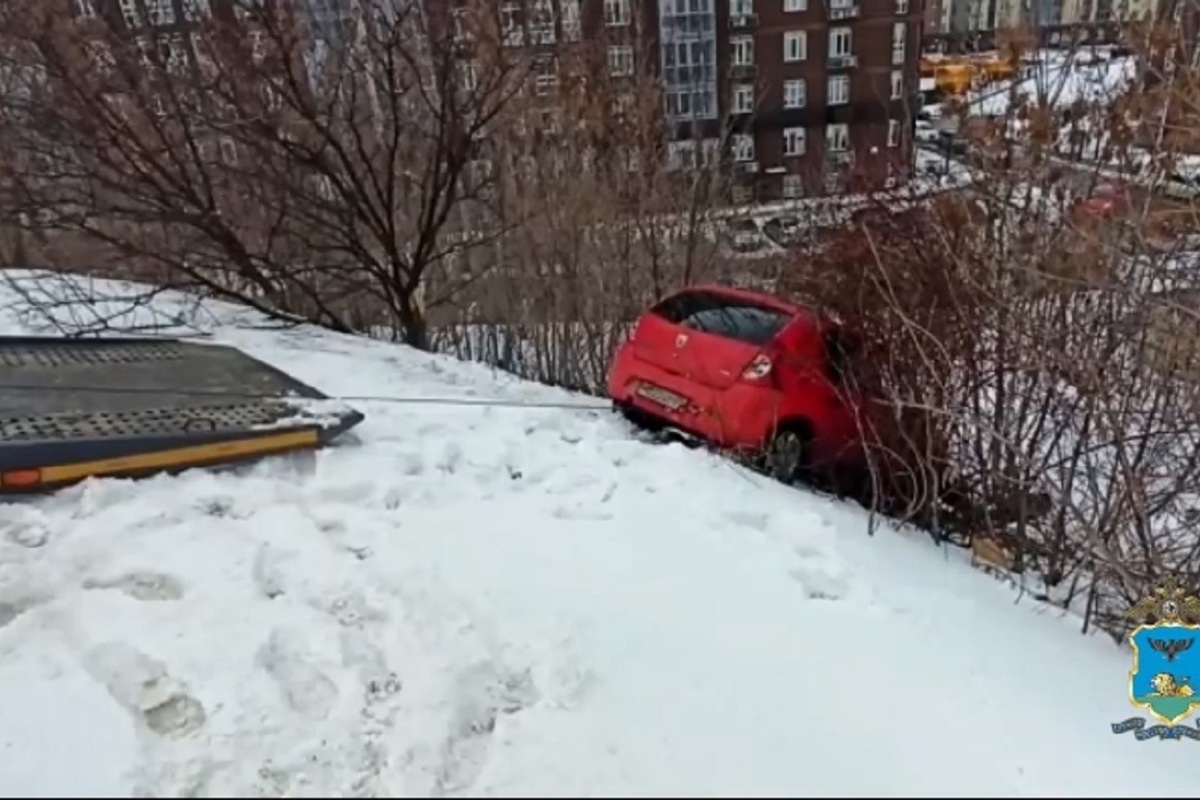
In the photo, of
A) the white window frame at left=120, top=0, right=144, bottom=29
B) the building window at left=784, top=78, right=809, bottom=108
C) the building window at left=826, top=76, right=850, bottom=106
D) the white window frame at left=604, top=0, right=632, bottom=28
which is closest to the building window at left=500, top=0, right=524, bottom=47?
the white window frame at left=120, top=0, right=144, bottom=29

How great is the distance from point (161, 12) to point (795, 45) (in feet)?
60.6

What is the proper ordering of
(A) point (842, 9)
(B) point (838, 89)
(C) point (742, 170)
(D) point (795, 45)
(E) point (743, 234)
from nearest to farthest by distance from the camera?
(E) point (743, 234)
(C) point (742, 170)
(A) point (842, 9)
(B) point (838, 89)
(D) point (795, 45)

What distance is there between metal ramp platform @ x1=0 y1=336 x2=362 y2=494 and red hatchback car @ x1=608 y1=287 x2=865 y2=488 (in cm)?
187

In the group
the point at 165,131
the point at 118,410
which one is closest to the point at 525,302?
the point at 165,131

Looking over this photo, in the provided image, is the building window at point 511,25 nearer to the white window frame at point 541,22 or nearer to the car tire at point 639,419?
the white window frame at point 541,22

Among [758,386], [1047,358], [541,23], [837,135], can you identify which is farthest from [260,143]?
[837,135]

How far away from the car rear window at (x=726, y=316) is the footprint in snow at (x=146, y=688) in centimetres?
361

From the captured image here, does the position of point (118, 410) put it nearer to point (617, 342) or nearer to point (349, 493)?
point (349, 493)

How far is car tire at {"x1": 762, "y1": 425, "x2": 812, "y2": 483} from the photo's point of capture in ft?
16.0

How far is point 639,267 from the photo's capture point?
9.37 metres

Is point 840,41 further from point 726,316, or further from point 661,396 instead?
point 661,396

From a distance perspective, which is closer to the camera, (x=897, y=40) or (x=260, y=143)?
(x=260, y=143)

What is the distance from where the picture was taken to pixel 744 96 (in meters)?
21.0

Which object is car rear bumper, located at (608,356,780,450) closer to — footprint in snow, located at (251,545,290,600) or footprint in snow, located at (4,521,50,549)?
footprint in snow, located at (251,545,290,600)
